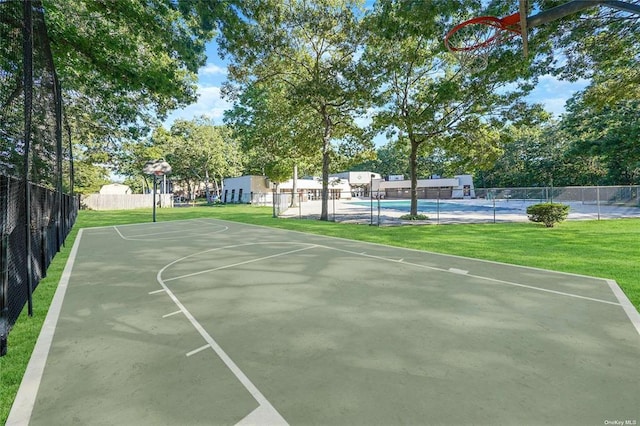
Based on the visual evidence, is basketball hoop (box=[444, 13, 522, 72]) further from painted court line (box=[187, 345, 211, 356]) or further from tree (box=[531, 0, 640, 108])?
painted court line (box=[187, 345, 211, 356])

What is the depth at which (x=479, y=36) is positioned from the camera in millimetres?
7422

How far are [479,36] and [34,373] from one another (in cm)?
1046

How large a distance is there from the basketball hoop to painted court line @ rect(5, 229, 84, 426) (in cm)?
877

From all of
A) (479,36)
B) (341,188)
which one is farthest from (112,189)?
(479,36)

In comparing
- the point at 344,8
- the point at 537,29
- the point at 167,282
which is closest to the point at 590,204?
the point at 537,29

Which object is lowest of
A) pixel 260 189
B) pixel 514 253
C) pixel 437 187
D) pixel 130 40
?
pixel 514 253

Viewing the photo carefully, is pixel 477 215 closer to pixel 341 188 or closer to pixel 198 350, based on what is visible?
pixel 198 350

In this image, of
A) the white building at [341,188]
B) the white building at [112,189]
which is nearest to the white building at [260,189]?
the white building at [341,188]

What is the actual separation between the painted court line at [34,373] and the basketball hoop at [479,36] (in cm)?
877

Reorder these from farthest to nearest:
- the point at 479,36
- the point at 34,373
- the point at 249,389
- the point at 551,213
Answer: the point at 551,213
the point at 479,36
the point at 34,373
the point at 249,389

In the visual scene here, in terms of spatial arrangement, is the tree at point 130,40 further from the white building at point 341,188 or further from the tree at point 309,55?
the white building at point 341,188

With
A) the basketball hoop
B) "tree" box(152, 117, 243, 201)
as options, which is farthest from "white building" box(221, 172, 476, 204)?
the basketball hoop

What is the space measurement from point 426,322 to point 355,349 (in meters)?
1.24

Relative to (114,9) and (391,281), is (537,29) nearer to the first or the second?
(391,281)
